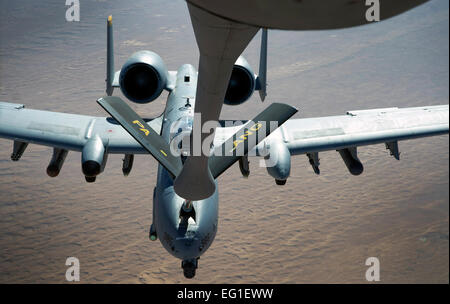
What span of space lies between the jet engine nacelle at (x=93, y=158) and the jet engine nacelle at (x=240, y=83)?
164 inches

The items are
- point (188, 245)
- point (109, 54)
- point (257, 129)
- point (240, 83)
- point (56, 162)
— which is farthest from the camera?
point (109, 54)

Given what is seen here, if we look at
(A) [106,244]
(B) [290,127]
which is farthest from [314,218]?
(A) [106,244]

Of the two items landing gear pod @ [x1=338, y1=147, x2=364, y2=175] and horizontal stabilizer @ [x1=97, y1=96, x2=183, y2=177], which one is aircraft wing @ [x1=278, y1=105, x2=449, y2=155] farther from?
horizontal stabilizer @ [x1=97, y1=96, x2=183, y2=177]

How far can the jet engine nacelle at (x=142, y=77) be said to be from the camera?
1295 cm

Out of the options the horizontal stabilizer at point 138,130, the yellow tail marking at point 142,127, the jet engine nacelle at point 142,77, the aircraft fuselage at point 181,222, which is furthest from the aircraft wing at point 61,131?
the yellow tail marking at point 142,127

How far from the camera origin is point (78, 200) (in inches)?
774

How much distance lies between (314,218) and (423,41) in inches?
1506

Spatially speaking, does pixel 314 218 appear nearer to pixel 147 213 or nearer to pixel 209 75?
pixel 147 213

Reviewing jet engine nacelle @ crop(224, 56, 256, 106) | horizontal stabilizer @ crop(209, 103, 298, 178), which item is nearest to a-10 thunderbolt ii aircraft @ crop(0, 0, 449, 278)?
jet engine nacelle @ crop(224, 56, 256, 106)

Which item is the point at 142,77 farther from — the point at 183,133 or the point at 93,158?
the point at 183,133

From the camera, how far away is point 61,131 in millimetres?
12508

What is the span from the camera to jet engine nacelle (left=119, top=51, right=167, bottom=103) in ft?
42.5

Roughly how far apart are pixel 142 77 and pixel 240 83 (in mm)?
3139

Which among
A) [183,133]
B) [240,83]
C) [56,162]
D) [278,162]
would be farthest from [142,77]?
[278,162]
